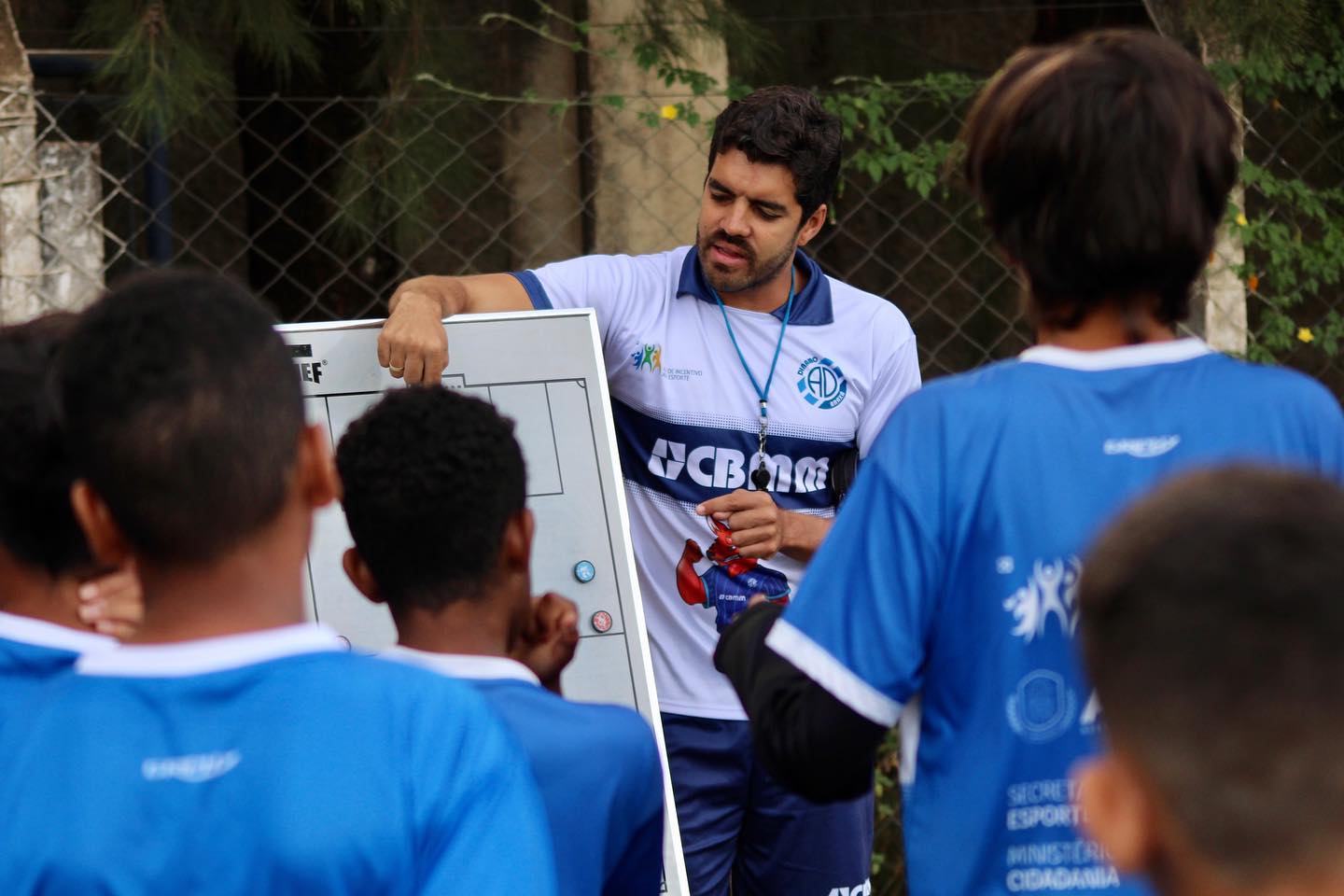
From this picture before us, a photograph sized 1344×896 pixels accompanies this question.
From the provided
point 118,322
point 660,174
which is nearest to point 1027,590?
point 118,322

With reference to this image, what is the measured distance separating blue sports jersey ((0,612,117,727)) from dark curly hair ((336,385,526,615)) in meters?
0.30

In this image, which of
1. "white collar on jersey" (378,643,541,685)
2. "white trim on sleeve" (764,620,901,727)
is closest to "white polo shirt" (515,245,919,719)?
"white collar on jersey" (378,643,541,685)

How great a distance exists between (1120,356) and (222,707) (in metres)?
0.88

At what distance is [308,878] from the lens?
48.0 inches

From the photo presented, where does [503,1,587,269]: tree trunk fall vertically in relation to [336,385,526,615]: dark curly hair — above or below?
above

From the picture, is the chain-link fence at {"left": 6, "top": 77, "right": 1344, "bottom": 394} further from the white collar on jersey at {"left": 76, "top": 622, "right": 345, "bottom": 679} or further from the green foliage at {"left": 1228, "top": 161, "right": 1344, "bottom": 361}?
the white collar on jersey at {"left": 76, "top": 622, "right": 345, "bottom": 679}

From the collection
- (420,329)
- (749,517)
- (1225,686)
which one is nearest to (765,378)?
(749,517)

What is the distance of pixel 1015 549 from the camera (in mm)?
1423

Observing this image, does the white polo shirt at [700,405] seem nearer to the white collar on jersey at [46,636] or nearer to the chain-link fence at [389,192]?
the chain-link fence at [389,192]

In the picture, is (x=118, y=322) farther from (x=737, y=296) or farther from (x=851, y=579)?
(x=737, y=296)

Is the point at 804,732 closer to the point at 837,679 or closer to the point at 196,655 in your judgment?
the point at 837,679

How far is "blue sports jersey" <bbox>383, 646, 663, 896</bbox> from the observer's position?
1.56m

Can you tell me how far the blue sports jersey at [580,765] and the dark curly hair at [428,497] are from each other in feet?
0.28

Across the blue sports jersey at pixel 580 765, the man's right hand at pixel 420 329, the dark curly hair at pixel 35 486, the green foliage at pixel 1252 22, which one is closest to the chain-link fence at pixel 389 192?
the green foliage at pixel 1252 22
